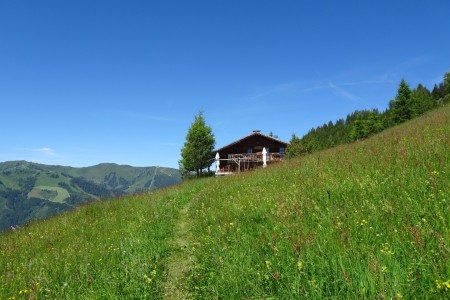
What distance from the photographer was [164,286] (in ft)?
16.3

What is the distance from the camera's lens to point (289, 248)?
15.4 ft

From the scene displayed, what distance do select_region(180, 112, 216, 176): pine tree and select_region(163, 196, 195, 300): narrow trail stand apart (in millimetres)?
41944

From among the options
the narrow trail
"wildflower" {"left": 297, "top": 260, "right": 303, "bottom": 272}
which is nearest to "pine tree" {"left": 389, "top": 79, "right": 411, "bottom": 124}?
the narrow trail

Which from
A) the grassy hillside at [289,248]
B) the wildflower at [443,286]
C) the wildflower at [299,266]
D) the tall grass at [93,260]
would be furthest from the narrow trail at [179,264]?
the wildflower at [443,286]

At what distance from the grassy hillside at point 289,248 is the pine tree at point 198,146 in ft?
137

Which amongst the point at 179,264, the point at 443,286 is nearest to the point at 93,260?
the point at 179,264

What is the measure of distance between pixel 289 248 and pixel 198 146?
4692 cm

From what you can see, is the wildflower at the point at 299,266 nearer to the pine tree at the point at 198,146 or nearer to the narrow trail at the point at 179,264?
the narrow trail at the point at 179,264

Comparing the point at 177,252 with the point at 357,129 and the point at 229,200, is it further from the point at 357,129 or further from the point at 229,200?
the point at 357,129

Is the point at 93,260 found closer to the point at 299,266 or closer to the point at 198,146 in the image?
the point at 299,266

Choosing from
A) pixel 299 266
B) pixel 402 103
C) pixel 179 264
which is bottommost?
pixel 179 264

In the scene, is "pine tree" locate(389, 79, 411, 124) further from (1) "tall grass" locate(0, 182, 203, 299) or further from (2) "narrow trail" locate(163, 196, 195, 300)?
(2) "narrow trail" locate(163, 196, 195, 300)

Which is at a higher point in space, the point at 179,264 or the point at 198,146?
the point at 198,146

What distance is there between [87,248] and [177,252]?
2.21m
